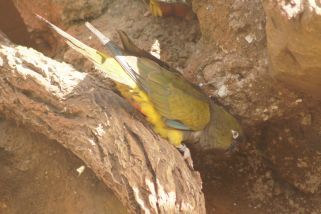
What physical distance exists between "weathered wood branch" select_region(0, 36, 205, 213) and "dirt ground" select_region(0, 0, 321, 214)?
0.40 m

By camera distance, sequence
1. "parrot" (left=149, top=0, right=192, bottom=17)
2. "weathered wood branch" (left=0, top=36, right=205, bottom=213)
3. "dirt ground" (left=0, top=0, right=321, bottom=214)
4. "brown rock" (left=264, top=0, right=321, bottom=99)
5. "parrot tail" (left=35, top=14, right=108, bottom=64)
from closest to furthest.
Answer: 1. "brown rock" (left=264, top=0, right=321, bottom=99)
2. "weathered wood branch" (left=0, top=36, right=205, bottom=213)
3. "parrot tail" (left=35, top=14, right=108, bottom=64)
4. "dirt ground" (left=0, top=0, right=321, bottom=214)
5. "parrot" (left=149, top=0, right=192, bottom=17)

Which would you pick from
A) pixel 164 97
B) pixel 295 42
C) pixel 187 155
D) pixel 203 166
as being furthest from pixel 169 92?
pixel 295 42

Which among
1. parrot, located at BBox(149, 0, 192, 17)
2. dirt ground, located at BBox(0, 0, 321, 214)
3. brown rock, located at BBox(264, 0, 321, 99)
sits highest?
brown rock, located at BBox(264, 0, 321, 99)

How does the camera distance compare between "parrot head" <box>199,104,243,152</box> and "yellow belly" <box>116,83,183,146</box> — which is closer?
"yellow belly" <box>116,83,183,146</box>

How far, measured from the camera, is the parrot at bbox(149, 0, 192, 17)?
10.4 feet

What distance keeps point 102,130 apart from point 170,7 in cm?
118

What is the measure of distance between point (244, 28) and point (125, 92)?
31.0 inches

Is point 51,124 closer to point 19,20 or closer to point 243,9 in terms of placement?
point 243,9

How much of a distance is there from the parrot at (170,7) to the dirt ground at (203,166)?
0.08 m

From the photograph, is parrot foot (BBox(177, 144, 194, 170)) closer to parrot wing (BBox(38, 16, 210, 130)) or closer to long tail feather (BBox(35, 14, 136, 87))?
parrot wing (BBox(38, 16, 210, 130))

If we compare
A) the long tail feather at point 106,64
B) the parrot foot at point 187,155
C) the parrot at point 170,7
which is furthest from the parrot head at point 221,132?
the parrot at point 170,7

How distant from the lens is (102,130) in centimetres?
246

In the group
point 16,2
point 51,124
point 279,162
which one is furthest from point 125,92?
point 16,2

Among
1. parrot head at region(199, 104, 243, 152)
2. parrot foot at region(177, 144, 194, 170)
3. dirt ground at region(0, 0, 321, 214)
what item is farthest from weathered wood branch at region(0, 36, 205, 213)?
parrot head at region(199, 104, 243, 152)
